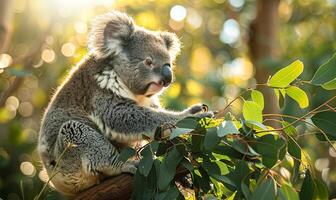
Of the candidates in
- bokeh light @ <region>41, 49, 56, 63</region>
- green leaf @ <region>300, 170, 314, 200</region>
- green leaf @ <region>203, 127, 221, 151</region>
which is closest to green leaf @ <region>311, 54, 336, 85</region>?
green leaf @ <region>300, 170, 314, 200</region>

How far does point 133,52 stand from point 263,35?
5.02 m

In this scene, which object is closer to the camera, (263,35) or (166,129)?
(166,129)

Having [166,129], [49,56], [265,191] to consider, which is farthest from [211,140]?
[49,56]

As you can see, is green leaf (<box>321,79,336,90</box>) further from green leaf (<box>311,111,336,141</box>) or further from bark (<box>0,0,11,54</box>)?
bark (<box>0,0,11,54</box>)

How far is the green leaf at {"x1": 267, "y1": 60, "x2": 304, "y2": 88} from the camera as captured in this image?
10.1 feet

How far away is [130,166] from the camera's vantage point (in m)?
3.56

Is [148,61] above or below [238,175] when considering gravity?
below

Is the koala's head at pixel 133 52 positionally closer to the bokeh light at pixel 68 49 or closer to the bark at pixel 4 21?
the bark at pixel 4 21

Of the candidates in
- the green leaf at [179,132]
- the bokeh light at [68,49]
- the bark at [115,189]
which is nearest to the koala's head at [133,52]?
the bark at [115,189]

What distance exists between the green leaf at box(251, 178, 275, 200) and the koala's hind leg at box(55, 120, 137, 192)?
1.14m

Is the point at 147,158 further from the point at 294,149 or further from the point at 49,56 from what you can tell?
the point at 49,56

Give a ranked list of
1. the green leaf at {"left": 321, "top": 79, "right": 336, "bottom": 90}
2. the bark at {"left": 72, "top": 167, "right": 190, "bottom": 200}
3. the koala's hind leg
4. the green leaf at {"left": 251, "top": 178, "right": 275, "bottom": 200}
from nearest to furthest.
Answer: the green leaf at {"left": 251, "top": 178, "right": 275, "bottom": 200} → the green leaf at {"left": 321, "top": 79, "right": 336, "bottom": 90} → the bark at {"left": 72, "top": 167, "right": 190, "bottom": 200} → the koala's hind leg

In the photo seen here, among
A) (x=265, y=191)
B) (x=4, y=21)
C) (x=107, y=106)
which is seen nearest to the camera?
(x=265, y=191)

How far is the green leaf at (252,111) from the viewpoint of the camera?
320 cm
